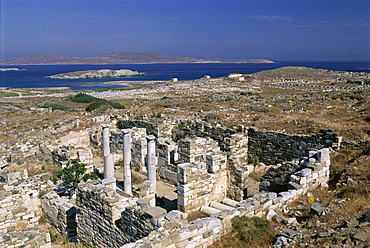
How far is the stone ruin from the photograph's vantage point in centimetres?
651

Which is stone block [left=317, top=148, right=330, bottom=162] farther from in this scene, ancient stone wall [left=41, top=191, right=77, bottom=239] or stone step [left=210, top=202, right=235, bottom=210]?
ancient stone wall [left=41, top=191, right=77, bottom=239]

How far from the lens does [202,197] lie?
9.17m

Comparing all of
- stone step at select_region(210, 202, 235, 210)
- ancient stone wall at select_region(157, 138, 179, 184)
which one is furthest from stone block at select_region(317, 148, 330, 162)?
ancient stone wall at select_region(157, 138, 179, 184)

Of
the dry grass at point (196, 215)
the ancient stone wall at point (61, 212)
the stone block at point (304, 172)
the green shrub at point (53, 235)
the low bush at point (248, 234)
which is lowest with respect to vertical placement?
the green shrub at point (53, 235)

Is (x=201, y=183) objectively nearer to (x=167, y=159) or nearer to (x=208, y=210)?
(x=208, y=210)

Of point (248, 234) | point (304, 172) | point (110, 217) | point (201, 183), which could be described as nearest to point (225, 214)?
point (248, 234)

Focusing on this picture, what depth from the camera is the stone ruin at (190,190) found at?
6.51 metres

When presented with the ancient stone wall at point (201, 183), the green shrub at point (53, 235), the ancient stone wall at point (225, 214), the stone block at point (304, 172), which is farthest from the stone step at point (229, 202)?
the green shrub at point (53, 235)

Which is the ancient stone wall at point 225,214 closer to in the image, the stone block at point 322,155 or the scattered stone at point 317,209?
the stone block at point 322,155

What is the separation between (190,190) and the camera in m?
8.75

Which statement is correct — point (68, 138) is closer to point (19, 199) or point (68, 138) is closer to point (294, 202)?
point (19, 199)

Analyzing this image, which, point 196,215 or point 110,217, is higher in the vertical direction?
point 110,217

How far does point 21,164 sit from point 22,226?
7.25 metres

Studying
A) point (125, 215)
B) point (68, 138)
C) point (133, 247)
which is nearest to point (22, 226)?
point (125, 215)
